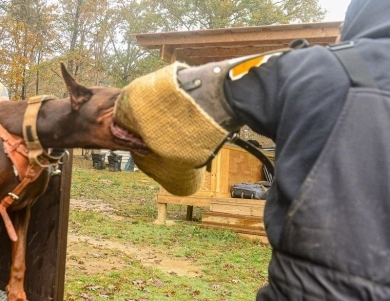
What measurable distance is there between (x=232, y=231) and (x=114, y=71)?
20656 millimetres

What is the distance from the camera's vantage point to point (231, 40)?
8570mm

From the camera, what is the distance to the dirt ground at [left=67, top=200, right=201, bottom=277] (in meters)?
5.92

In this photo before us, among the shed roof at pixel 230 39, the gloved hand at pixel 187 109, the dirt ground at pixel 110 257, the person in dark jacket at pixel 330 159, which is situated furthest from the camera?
the shed roof at pixel 230 39

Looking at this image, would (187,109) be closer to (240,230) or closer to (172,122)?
(172,122)

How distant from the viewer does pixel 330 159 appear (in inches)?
41.0

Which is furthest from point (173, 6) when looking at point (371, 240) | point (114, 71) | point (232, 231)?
point (371, 240)

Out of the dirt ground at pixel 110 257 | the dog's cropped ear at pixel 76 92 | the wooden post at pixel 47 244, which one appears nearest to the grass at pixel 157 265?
the dirt ground at pixel 110 257

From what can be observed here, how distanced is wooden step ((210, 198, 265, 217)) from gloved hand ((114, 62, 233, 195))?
7.02m

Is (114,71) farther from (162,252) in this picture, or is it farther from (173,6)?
(162,252)

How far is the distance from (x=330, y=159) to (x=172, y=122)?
Result: 0.44 m

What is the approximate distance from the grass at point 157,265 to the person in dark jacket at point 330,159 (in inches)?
156

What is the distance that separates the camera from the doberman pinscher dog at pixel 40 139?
1.68 metres

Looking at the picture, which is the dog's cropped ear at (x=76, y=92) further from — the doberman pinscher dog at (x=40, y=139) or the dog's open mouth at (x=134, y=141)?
the dog's open mouth at (x=134, y=141)

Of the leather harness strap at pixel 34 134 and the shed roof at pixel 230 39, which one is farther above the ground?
the shed roof at pixel 230 39
